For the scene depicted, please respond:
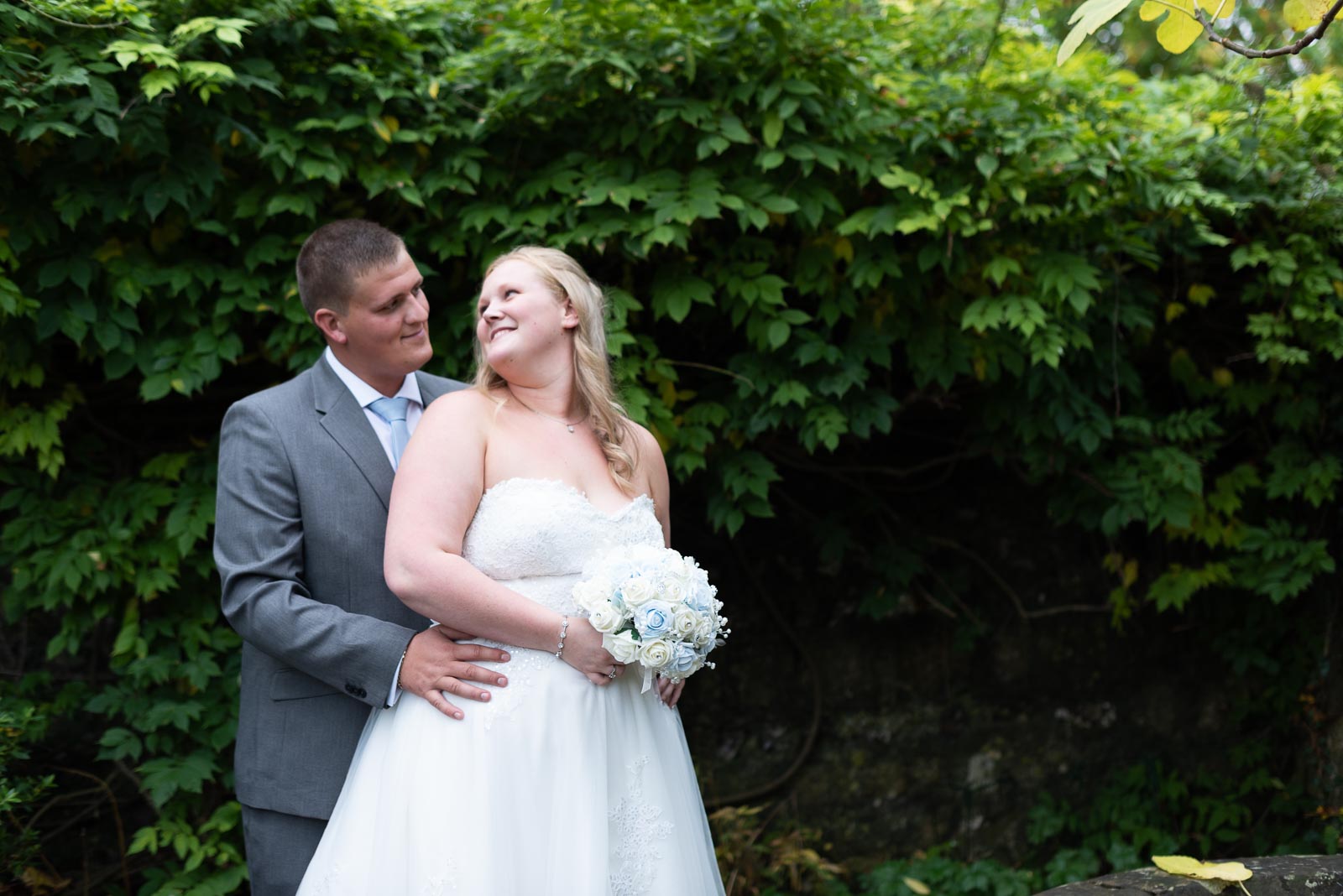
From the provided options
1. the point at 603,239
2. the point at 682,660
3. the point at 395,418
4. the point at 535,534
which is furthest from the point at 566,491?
the point at 603,239

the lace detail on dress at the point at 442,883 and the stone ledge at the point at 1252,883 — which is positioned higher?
the lace detail on dress at the point at 442,883

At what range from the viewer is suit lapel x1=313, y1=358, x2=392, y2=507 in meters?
2.50

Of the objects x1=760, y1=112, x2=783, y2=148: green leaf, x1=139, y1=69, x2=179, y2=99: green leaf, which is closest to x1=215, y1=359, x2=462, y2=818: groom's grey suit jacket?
x1=139, y1=69, x2=179, y2=99: green leaf

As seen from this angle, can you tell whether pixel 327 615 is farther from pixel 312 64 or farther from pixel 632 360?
pixel 312 64

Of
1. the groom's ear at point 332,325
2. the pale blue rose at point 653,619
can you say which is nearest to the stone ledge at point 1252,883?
the pale blue rose at point 653,619

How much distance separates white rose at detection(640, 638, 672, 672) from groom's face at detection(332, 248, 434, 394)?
97cm

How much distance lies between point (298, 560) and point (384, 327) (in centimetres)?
60

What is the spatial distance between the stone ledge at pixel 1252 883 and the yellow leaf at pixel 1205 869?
16mm

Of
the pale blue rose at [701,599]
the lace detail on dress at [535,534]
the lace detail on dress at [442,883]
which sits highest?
the lace detail on dress at [535,534]

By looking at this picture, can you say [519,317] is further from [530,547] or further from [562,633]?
[562,633]

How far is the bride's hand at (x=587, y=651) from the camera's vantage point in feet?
7.30

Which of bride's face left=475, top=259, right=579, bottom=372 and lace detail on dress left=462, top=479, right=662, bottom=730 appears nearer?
lace detail on dress left=462, top=479, right=662, bottom=730

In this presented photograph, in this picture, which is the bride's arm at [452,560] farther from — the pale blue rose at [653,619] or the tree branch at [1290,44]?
the tree branch at [1290,44]

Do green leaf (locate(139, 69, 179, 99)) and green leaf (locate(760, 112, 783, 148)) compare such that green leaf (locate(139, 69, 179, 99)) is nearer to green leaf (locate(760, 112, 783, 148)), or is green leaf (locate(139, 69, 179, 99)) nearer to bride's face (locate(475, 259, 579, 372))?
bride's face (locate(475, 259, 579, 372))
